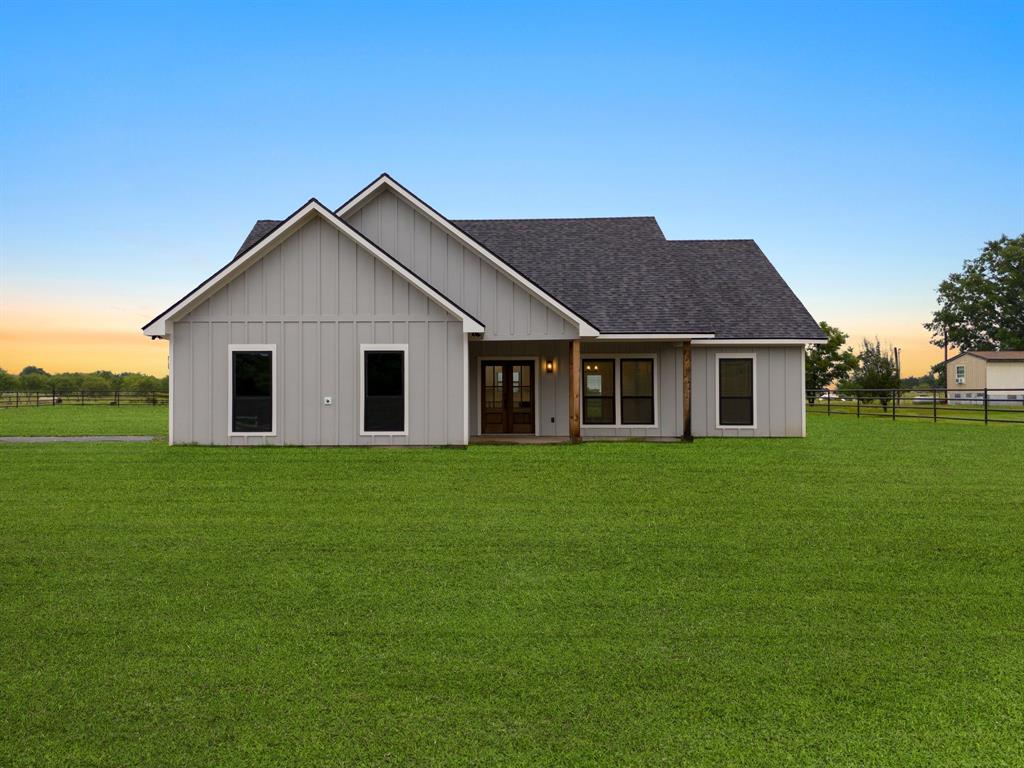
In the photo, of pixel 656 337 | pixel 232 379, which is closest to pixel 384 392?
pixel 232 379

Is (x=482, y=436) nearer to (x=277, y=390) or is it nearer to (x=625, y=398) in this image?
(x=625, y=398)

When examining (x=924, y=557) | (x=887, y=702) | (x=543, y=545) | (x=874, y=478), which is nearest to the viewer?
(x=887, y=702)

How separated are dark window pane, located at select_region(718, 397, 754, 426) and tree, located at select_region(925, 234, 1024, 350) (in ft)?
213

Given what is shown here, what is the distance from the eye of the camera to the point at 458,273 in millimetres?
17266

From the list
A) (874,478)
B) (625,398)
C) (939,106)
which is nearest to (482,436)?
(625,398)

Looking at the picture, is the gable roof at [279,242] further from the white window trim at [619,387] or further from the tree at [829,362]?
the tree at [829,362]

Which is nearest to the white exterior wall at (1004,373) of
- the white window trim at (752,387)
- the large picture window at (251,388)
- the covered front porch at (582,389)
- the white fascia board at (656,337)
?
the white window trim at (752,387)

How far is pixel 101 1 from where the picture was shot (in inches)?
752

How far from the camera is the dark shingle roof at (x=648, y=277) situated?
60.8ft

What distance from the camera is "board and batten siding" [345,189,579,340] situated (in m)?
16.6

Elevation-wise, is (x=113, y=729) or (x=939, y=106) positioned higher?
(x=939, y=106)

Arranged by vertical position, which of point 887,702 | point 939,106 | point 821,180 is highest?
point 939,106

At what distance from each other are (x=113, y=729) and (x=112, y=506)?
6238 mm

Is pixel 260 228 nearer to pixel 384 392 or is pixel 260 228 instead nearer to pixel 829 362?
pixel 384 392
